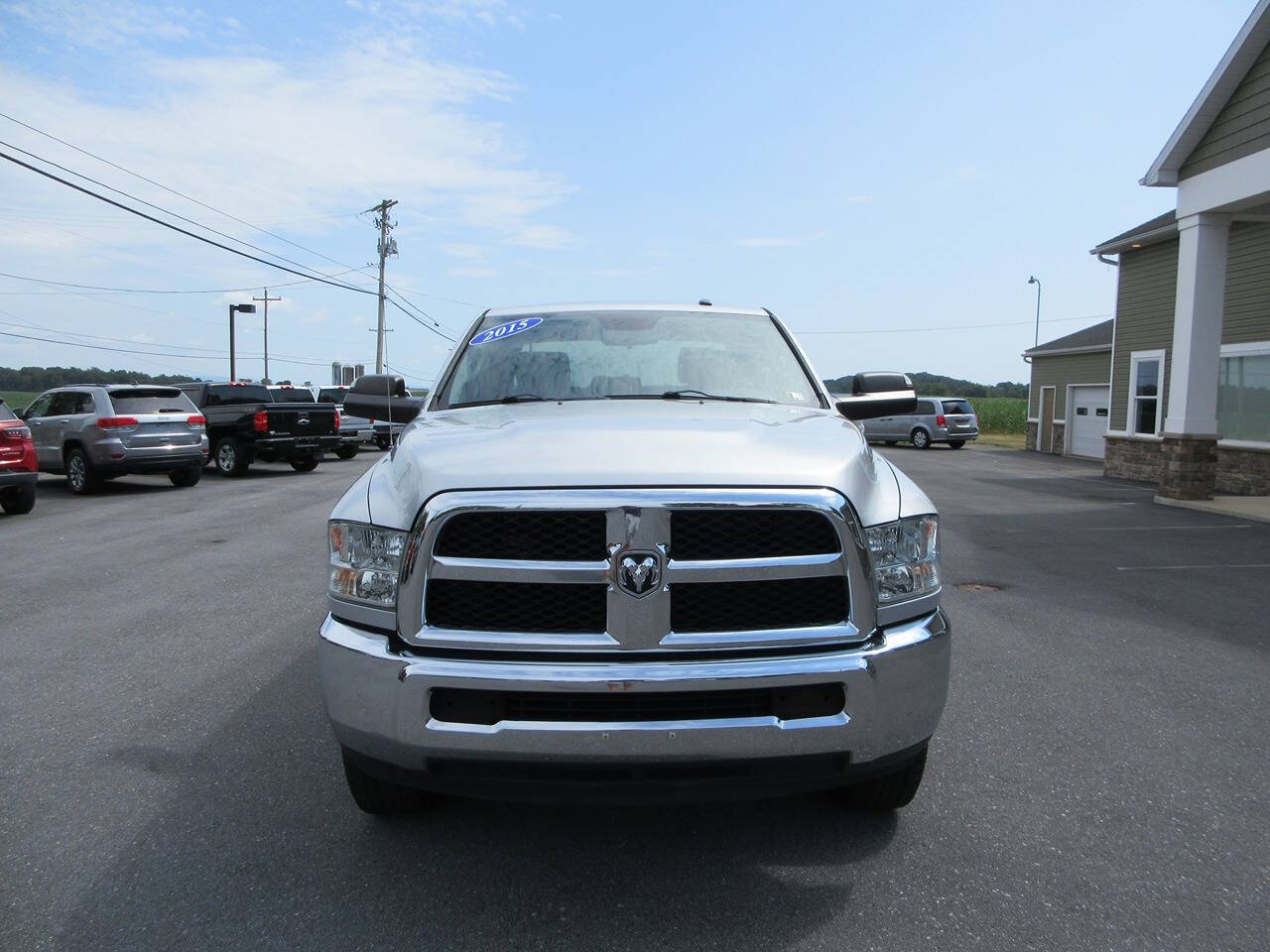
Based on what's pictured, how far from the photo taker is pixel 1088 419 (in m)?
28.8

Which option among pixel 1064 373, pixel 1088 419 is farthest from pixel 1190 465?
pixel 1064 373

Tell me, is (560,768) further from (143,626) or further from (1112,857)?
(143,626)

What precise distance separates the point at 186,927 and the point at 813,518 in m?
2.05

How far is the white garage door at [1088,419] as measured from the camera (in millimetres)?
27922

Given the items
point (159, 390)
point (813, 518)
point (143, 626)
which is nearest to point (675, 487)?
point (813, 518)

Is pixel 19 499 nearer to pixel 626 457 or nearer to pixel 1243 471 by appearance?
pixel 626 457

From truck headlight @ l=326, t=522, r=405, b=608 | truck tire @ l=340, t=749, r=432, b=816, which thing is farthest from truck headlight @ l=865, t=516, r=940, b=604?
truck tire @ l=340, t=749, r=432, b=816

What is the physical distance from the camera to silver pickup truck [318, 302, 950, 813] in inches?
97.6

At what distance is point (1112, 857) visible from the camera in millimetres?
2994

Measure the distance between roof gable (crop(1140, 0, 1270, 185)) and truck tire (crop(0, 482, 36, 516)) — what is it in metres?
16.5

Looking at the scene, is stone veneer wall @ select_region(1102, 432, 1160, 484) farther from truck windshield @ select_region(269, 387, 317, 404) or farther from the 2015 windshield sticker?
the 2015 windshield sticker

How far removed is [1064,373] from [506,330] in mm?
29623

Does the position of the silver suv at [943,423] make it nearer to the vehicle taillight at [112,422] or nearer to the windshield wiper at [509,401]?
the vehicle taillight at [112,422]

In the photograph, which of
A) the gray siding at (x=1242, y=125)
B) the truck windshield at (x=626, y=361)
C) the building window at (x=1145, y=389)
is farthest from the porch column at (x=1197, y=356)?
the truck windshield at (x=626, y=361)
